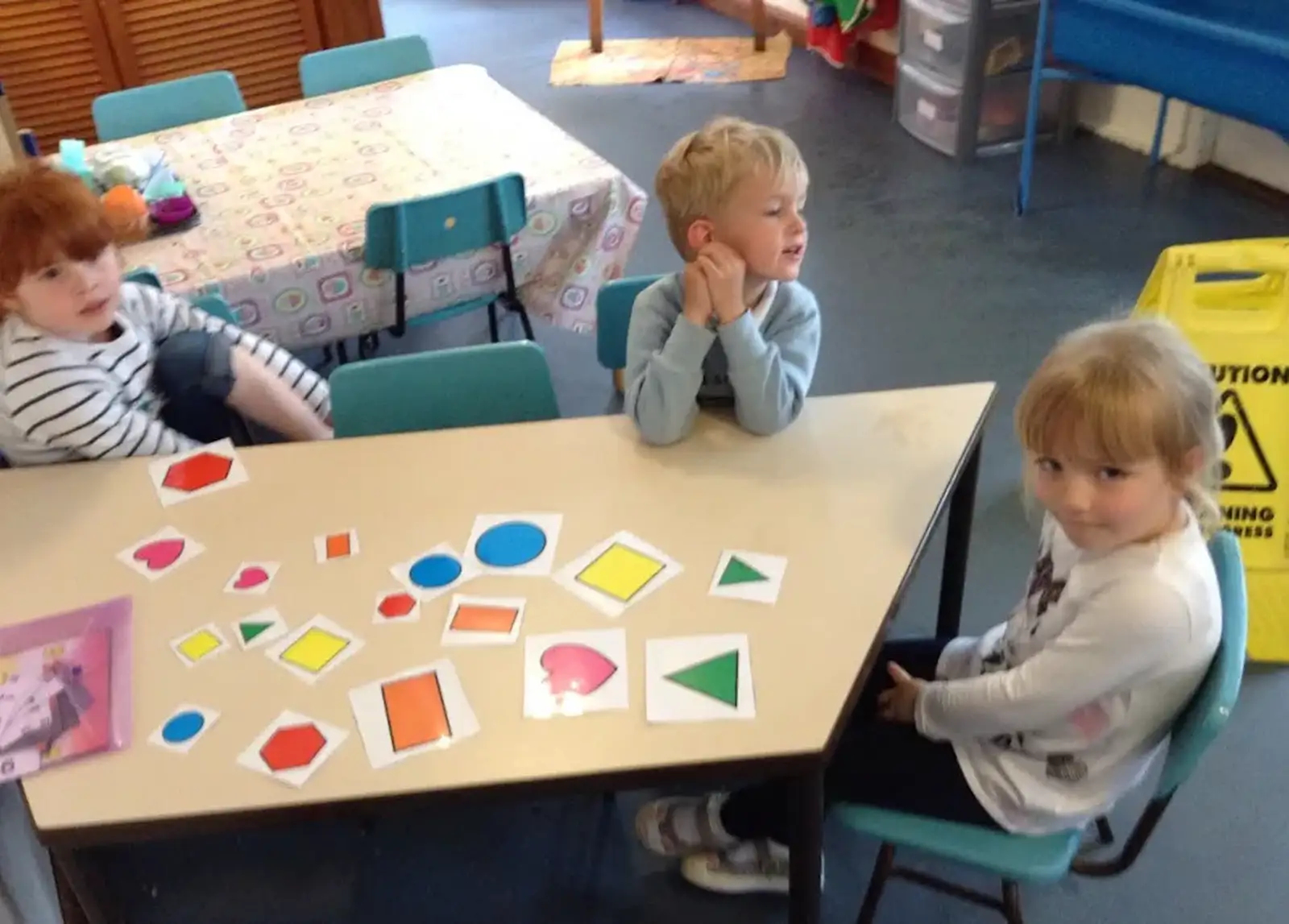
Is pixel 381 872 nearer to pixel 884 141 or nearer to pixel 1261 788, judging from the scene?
pixel 1261 788

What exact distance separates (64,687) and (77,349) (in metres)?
0.64

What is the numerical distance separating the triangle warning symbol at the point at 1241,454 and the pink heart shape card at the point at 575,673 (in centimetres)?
134

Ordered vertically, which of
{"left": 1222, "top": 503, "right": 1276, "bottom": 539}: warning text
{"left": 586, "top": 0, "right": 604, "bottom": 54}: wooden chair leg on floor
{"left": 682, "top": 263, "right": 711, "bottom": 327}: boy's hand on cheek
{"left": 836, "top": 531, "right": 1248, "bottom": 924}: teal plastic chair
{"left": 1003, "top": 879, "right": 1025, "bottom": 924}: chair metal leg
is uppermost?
{"left": 682, "top": 263, "right": 711, "bottom": 327}: boy's hand on cheek

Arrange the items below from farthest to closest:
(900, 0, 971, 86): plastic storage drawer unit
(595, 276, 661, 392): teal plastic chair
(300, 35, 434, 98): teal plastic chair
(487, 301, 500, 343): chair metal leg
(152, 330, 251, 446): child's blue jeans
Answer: (900, 0, 971, 86): plastic storage drawer unit, (300, 35, 434, 98): teal plastic chair, (487, 301, 500, 343): chair metal leg, (595, 276, 661, 392): teal plastic chair, (152, 330, 251, 446): child's blue jeans

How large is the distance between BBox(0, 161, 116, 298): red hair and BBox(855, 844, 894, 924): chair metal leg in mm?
1392

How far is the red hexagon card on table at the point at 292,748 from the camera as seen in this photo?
114 cm

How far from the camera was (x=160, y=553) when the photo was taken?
1439mm

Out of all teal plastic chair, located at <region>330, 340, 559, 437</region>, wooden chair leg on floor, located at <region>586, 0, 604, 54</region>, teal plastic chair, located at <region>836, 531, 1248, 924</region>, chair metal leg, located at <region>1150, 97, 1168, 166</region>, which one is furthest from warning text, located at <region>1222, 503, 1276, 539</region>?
wooden chair leg on floor, located at <region>586, 0, 604, 54</region>

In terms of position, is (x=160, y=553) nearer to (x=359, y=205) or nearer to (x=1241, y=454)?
(x=359, y=205)

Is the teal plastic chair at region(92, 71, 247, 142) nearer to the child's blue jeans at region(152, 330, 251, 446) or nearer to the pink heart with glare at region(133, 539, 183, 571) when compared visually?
the child's blue jeans at region(152, 330, 251, 446)

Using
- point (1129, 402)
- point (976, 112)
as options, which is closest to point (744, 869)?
point (1129, 402)

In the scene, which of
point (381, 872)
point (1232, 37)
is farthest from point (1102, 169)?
point (381, 872)

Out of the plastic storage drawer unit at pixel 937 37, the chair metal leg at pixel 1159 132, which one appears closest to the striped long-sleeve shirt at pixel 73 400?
the plastic storage drawer unit at pixel 937 37

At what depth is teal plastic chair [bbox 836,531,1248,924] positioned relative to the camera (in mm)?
1136
